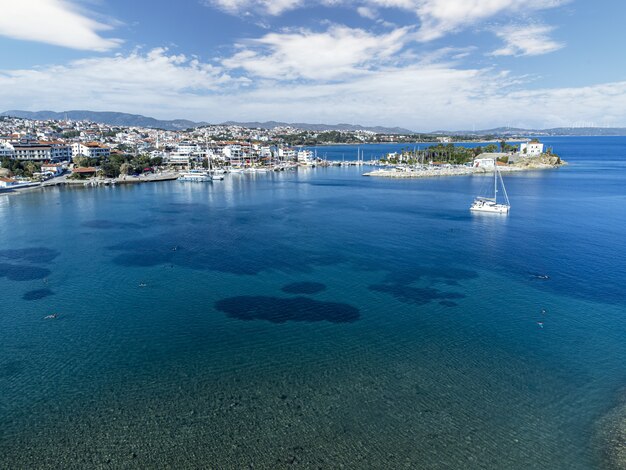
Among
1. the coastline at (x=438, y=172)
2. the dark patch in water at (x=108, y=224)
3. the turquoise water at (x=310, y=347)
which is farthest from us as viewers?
the coastline at (x=438, y=172)

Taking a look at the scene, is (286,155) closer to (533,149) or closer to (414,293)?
(533,149)

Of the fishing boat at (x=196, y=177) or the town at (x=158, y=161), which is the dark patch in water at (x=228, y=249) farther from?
the town at (x=158, y=161)

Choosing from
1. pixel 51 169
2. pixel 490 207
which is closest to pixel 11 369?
pixel 490 207

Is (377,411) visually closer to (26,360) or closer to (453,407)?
(453,407)

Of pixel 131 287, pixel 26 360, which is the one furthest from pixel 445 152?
pixel 26 360

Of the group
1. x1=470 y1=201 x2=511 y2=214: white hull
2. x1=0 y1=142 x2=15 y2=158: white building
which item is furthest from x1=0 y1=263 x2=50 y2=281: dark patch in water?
x1=0 y1=142 x2=15 y2=158: white building

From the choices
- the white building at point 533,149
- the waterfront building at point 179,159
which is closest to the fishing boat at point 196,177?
the waterfront building at point 179,159
